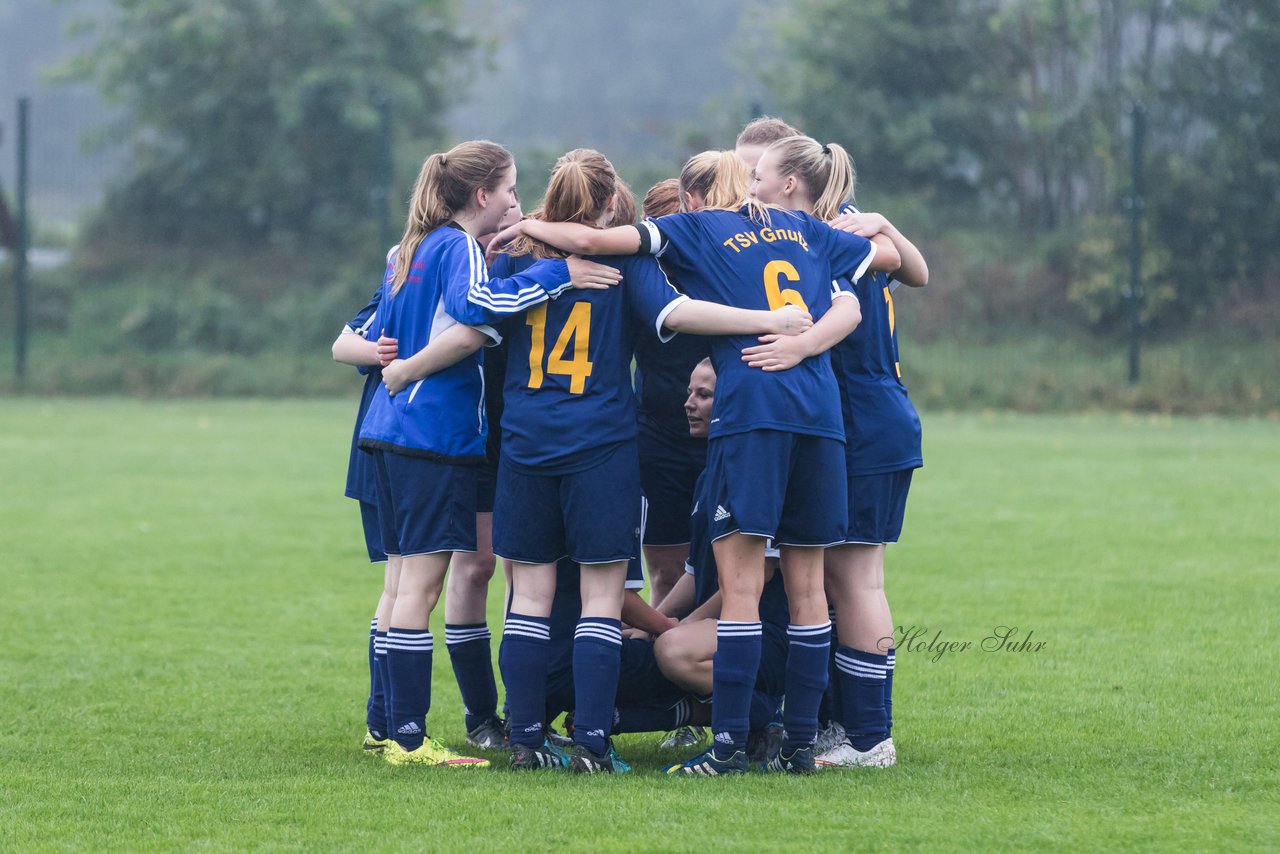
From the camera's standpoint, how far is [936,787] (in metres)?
3.93

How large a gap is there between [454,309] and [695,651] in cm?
114

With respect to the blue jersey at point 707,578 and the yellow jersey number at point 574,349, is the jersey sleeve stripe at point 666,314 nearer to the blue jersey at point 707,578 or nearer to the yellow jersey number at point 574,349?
the yellow jersey number at point 574,349

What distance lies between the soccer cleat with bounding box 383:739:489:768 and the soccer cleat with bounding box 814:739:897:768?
934mm

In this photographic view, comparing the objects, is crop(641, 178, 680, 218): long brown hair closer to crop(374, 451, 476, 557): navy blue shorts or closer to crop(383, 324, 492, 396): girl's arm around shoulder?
crop(383, 324, 492, 396): girl's arm around shoulder

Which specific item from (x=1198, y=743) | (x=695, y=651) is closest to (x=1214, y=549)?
(x=1198, y=743)

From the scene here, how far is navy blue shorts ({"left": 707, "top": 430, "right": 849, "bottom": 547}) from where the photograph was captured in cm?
404

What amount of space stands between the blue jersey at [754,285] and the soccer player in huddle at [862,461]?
19 cm

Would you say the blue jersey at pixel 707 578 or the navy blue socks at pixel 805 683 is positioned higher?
the blue jersey at pixel 707 578

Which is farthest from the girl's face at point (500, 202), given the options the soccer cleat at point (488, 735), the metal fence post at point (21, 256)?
the metal fence post at point (21, 256)

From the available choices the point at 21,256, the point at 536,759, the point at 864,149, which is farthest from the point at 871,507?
the point at 864,149

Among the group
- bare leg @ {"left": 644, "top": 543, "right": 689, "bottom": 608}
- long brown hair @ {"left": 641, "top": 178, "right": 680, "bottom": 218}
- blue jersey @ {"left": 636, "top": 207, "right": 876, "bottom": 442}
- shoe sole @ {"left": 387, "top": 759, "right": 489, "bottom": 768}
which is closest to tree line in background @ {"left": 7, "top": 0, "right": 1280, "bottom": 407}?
bare leg @ {"left": 644, "top": 543, "right": 689, "bottom": 608}

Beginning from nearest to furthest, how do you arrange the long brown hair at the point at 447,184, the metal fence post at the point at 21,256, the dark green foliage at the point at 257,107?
the long brown hair at the point at 447,184, the metal fence post at the point at 21,256, the dark green foliage at the point at 257,107
